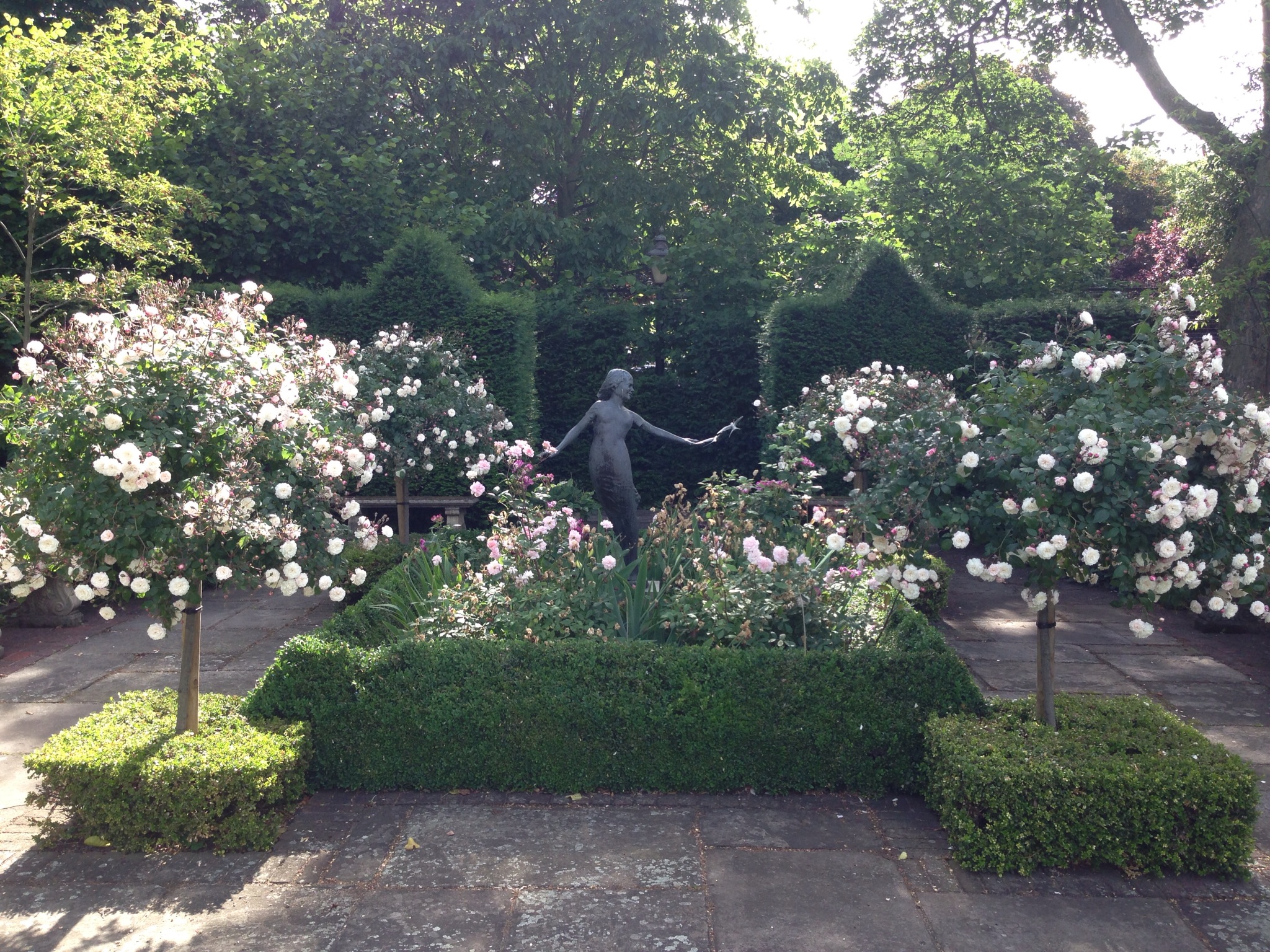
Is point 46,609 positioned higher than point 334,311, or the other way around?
point 334,311

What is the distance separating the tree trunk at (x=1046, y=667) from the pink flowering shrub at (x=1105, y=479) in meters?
0.30

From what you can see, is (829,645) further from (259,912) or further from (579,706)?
(259,912)

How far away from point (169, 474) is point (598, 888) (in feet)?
7.88

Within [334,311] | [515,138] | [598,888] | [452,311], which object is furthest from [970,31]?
[598,888]

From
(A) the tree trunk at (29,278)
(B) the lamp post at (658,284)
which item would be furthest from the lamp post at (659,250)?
(A) the tree trunk at (29,278)

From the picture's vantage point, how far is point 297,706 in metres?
4.70

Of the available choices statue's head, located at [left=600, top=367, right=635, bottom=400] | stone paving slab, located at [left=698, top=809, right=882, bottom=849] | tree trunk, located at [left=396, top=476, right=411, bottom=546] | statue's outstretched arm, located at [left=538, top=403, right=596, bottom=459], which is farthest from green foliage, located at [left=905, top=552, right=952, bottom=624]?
tree trunk, located at [left=396, top=476, right=411, bottom=546]

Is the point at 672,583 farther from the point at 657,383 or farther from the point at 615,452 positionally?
the point at 657,383

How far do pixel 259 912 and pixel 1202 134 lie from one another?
1291 centimetres

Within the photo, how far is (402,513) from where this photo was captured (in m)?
9.41

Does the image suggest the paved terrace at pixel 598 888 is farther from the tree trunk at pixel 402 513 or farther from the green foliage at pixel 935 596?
the tree trunk at pixel 402 513

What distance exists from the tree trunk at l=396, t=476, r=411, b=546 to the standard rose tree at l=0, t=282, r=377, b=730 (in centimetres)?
475

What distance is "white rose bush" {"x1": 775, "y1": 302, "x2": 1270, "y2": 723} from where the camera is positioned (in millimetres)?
3891

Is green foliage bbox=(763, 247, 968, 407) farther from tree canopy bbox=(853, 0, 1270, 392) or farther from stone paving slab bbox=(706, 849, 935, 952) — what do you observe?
stone paving slab bbox=(706, 849, 935, 952)
